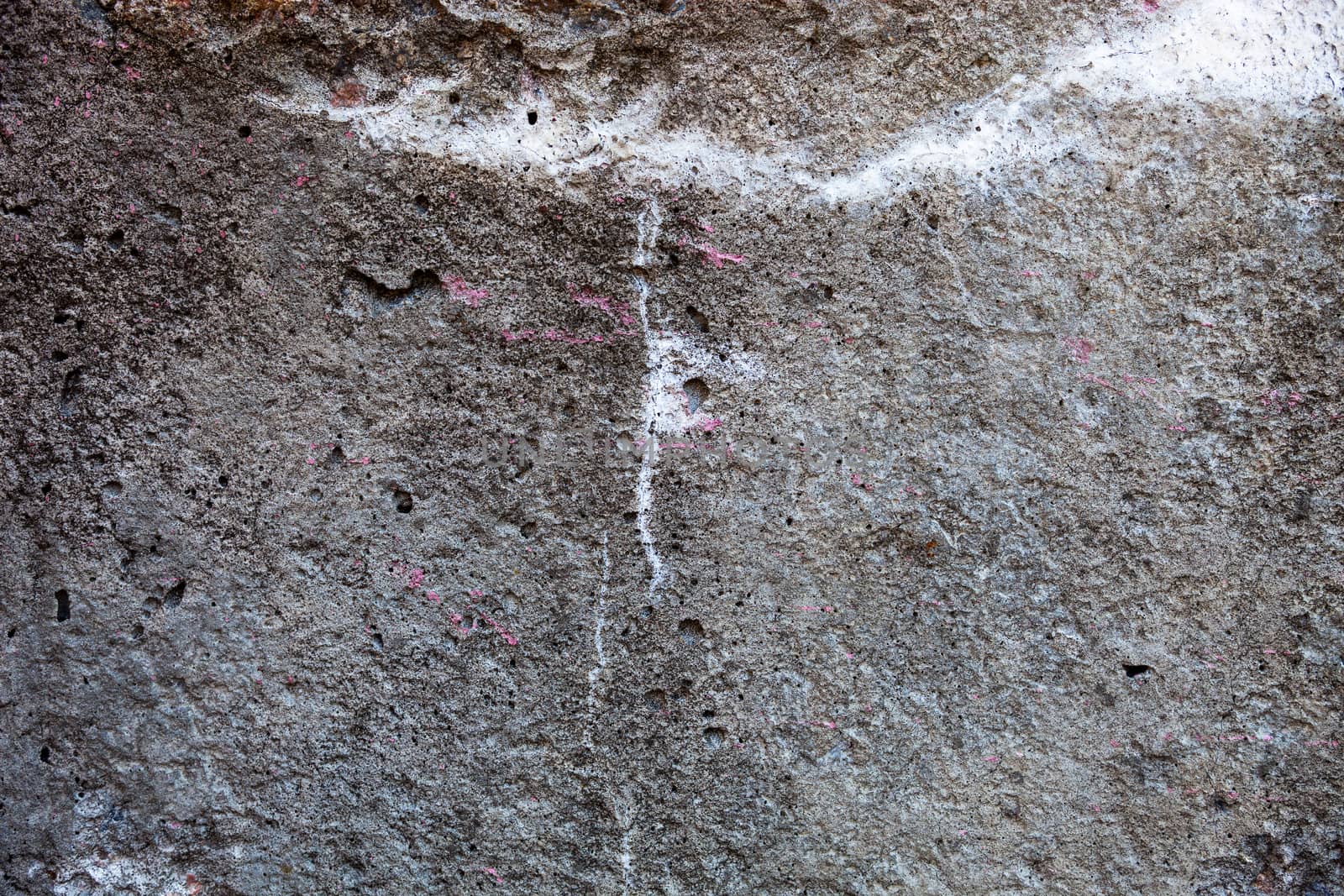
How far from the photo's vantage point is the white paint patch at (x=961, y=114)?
66.1 inches

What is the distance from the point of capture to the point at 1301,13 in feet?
5.46

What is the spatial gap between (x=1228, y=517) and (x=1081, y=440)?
35 cm

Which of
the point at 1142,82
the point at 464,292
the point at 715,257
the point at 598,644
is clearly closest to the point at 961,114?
the point at 1142,82

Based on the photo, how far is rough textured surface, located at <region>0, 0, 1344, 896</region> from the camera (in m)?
1.70

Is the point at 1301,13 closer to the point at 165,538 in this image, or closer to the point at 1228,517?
the point at 1228,517

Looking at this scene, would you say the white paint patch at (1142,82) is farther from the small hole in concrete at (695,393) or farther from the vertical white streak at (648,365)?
the small hole in concrete at (695,393)

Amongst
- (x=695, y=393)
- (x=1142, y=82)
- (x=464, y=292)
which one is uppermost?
(x=1142, y=82)

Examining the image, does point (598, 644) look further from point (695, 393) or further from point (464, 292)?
point (464, 292)

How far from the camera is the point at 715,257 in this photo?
1.76 metres

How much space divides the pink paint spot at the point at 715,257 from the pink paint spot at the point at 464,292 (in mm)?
490

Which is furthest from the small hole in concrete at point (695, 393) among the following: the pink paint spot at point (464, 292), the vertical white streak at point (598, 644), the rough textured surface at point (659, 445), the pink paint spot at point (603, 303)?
the pink paint spot at point (464, 292)

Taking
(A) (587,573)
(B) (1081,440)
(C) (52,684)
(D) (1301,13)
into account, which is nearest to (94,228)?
(C) (52,684)

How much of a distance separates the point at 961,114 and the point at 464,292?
3.82 ft

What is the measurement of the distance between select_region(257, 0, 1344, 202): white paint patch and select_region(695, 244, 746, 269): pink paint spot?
0.48ft
